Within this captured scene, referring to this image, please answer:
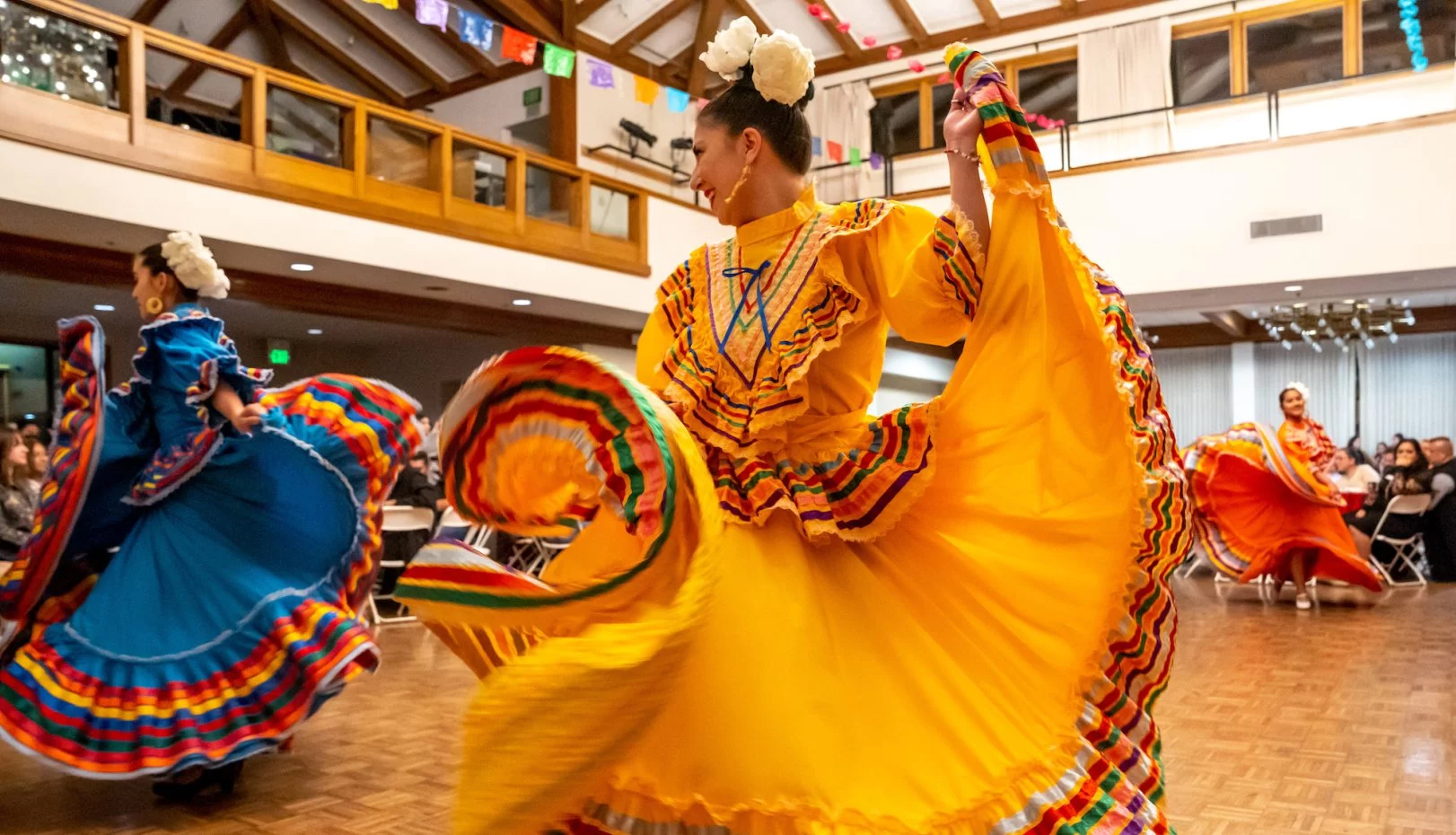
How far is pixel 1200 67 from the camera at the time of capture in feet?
34.5

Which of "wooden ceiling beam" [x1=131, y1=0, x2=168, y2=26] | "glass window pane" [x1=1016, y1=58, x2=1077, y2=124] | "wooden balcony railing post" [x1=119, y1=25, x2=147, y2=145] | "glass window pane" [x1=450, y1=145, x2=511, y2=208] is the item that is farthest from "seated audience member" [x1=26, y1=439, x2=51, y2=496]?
"glass window pane" [x1=1016, y1=58, x2=1077, y2=124]

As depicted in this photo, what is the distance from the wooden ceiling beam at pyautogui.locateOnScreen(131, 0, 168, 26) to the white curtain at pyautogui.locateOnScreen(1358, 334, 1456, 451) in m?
13.9

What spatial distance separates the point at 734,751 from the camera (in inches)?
53.1

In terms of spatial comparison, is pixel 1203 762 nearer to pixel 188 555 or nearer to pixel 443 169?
pixel 188 555

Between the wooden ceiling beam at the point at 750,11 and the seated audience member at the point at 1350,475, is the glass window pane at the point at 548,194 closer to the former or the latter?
the wooden ceiling beam at the point at 750,11

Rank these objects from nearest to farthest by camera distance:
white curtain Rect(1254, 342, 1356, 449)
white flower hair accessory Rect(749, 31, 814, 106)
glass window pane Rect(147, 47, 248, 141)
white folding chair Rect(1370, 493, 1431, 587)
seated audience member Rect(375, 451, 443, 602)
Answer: white flower hair accessory Rect(749, 31, 814, 106), glass window pane Rect(147, 47, 248, 141), seated audience member Rect(375, 451, 443, 602), white folding chair Rect(1370, 493, 1431, 587), white curtain Rect(1254, 342, 1356, 449)

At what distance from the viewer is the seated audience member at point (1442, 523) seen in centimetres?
897

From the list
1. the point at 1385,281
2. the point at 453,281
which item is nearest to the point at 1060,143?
the point at 1385,281

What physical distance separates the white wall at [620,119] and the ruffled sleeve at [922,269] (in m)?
9.37

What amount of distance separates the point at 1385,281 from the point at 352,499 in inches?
336

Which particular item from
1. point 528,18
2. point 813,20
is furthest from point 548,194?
point 813,20

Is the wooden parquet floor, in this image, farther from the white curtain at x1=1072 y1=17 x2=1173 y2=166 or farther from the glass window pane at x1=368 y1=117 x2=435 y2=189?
the white curtain at x1=1072 y1=17 x2=1173 y2=166

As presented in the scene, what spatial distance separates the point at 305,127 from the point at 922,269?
6805mm

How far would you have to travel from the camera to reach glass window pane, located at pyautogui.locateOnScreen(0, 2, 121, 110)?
5.77 meters
